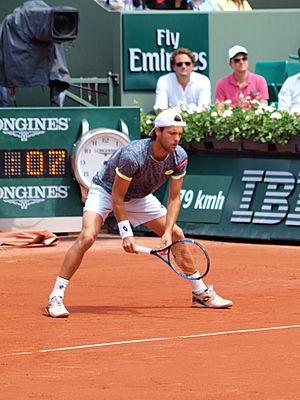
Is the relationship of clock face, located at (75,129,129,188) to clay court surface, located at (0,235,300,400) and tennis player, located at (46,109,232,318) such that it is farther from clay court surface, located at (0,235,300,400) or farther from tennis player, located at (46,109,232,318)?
tennis player, located at (46,109,232,318)

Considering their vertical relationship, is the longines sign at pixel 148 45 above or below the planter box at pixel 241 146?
above

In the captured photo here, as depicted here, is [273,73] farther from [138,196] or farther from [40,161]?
[138,196]

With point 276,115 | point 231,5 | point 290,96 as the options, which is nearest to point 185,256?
point 276,115

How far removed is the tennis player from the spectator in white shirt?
18.0ft

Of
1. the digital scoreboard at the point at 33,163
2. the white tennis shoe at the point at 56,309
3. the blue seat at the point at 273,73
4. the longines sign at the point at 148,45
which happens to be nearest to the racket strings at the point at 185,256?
the white tennis shoe at the point at 56,309

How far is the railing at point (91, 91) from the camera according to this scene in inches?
631

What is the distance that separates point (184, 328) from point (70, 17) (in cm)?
659

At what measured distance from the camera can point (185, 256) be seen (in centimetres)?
898

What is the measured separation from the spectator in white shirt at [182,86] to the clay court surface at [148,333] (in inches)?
112

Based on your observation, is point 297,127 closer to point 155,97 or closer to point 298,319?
point 155,97

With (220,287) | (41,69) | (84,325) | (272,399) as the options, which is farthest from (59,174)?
(272,399)

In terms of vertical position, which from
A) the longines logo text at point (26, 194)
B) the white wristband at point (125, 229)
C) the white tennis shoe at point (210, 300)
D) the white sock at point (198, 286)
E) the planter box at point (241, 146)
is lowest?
the longines logo text at point (26, 194)

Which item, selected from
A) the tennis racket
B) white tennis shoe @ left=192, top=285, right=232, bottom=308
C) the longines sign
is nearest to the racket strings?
the tennis racket

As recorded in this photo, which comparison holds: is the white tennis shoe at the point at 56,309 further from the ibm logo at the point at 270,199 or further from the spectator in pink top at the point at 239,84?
the spectator in pink top at the point at 239,84
